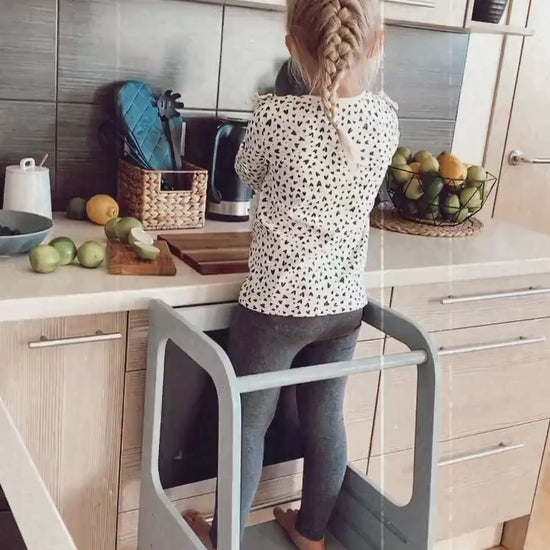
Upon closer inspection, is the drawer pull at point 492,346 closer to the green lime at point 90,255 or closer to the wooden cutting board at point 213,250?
the wooden cutting board at point 213,250

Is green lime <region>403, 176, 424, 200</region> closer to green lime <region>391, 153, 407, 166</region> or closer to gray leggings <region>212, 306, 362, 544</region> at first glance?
green lime <region>391, 153, 407, 166</region>

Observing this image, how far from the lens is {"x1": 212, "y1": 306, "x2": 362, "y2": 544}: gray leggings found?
1.34 meters

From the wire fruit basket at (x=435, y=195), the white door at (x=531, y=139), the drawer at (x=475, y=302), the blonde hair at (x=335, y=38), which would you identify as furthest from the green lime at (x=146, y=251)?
the white door at (x=531, y=139)

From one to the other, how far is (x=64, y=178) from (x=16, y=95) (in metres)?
0.21

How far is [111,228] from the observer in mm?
1506

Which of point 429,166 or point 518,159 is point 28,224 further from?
point 518,159

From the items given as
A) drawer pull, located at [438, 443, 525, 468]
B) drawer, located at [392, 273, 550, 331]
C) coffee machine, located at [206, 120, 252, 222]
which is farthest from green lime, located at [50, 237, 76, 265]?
drawer pull, located at [438, 443, 525, 468]

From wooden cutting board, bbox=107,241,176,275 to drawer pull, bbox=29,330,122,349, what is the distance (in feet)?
0.36

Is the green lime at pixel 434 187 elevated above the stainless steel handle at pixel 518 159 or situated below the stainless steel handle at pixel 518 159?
below

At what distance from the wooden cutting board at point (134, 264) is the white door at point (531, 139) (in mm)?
1400

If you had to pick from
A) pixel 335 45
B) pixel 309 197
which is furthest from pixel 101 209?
pixel 335 45

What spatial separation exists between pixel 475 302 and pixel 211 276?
687 millimetres

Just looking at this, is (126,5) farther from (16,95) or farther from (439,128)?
(439,128)

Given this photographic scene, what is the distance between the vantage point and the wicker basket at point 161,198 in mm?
1631
